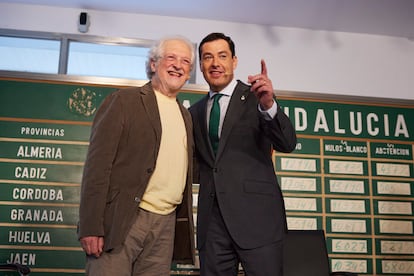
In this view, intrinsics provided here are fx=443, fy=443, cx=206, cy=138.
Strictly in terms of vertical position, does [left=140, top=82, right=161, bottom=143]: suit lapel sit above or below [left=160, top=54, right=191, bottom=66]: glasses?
below

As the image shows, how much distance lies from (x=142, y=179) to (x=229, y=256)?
473 millimetres

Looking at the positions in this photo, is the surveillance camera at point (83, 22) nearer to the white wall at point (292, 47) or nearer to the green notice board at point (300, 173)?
the white wall at point (292, 47)

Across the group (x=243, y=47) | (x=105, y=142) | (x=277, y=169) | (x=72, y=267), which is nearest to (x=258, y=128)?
(x=105, y=142)

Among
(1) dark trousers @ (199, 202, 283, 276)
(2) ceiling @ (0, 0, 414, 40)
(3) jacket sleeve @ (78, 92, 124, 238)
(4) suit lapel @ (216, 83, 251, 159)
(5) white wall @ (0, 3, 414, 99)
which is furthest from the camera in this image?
(5) white wall @ (0, 3, 414, 99)

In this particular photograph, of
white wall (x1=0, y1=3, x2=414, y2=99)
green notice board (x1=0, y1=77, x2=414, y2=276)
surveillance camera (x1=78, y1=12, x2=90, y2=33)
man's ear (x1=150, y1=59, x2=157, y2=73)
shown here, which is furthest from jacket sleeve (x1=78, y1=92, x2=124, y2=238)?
surveillance camera (x1=78, y1=12, x2=90, y2=33)

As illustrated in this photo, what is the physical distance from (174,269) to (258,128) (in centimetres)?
173

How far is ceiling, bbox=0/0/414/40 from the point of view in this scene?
3641 mm

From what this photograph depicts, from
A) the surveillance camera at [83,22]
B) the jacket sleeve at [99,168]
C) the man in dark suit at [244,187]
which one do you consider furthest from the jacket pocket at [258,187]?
the surveillance camera at [83,22]

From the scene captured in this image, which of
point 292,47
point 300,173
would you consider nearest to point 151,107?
point 300,173

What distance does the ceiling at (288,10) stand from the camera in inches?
143

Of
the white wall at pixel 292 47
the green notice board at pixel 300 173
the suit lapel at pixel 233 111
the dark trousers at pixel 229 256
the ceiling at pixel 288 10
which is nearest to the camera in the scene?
the dark trousers at pixel 229 256

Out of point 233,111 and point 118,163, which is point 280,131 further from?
point 118,163

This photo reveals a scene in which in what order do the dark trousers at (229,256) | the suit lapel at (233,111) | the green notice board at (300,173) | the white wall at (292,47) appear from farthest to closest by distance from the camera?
the white wall at (292,47)
the green notice board at (300,173)
the suit lapel at (233,111)
the dark trousers at (229,256)

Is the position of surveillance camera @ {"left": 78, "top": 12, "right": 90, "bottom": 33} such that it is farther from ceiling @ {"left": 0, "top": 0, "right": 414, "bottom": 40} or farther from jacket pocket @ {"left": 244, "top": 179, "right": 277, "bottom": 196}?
jacket pocket @ {"left": 244, "top": 179, "right": 277, "bottom": 196}
